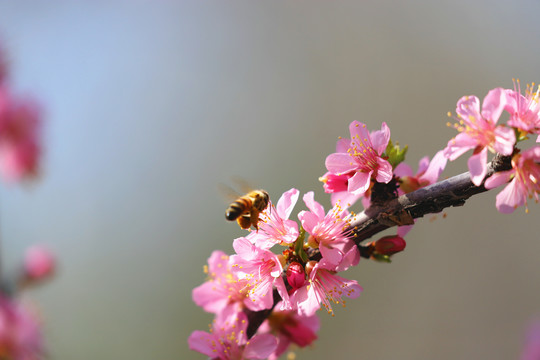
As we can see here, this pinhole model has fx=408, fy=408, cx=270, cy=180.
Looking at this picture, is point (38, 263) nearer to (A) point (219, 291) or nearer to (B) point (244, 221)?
(A) point (219, 291)

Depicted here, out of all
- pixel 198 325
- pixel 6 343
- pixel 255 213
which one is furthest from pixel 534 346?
pixel 198 325

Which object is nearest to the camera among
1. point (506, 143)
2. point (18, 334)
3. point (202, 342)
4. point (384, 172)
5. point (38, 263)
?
point (506, 143)

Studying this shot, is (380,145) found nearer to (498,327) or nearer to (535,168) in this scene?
(535,168)

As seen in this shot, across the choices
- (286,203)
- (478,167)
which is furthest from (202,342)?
(478,167)

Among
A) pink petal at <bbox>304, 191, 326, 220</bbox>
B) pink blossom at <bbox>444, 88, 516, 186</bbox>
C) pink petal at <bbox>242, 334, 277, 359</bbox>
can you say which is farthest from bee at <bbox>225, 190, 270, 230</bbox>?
pink blossom at <bbox>444, 88, 516, 186</bbox>

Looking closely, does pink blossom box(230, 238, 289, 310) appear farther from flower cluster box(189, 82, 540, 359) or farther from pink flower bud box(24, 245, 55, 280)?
pink flower bud box(24, 245, 55, 280)

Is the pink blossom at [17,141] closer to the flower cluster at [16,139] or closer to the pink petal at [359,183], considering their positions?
the flower cluster at [16,139]
